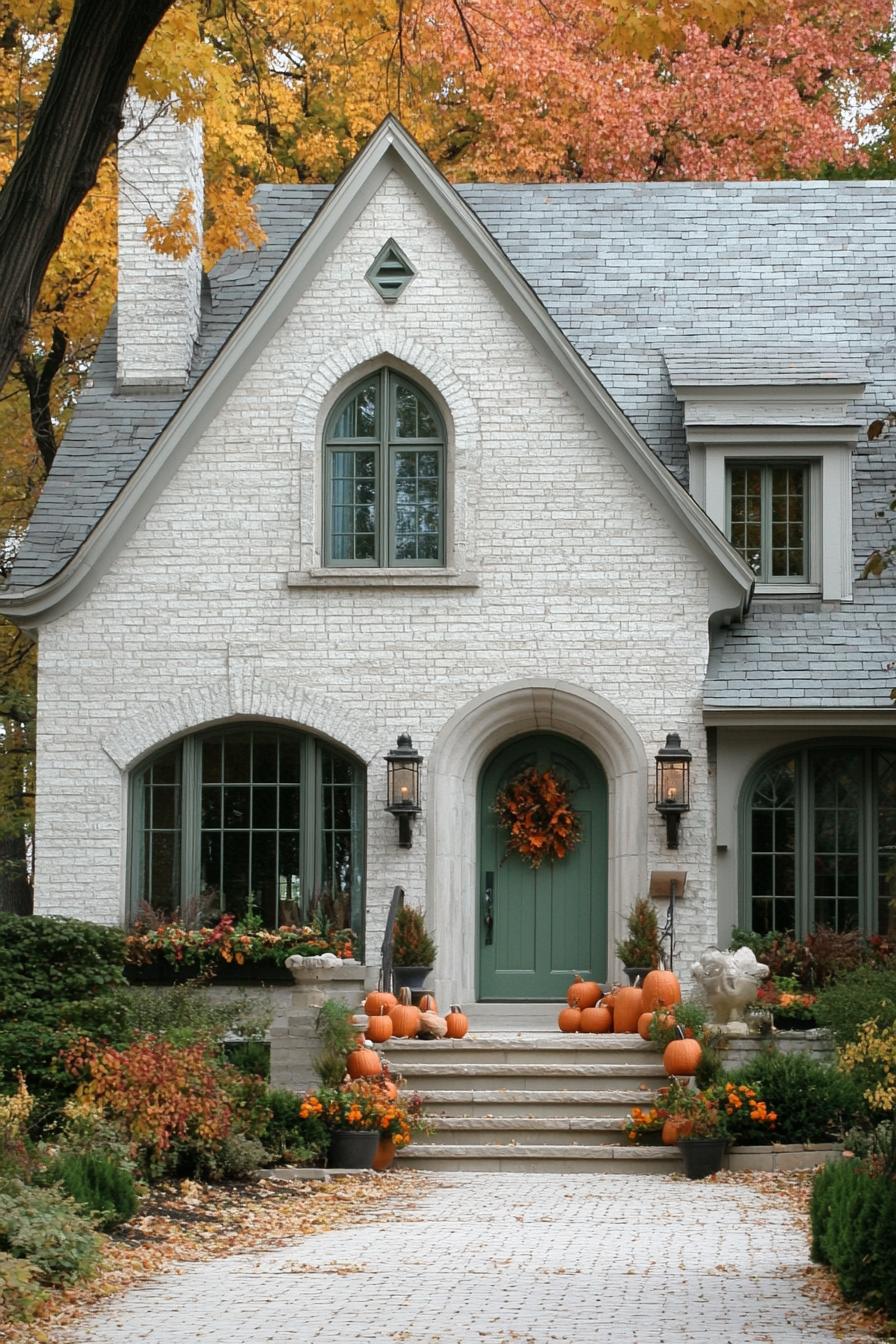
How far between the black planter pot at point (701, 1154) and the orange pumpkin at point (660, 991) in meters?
2.02

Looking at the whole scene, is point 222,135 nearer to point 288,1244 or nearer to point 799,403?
point 799,403

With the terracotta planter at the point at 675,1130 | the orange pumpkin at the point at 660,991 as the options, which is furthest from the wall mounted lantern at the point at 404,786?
the terracotta planter at the point at 675,1130

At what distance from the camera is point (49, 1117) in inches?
498

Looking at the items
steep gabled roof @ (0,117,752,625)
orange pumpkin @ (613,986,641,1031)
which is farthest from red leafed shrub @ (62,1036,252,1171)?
steep gabled roof @ (0,117,752,625)

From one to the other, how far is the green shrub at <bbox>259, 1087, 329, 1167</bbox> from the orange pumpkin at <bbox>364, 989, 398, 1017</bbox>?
7.01 ft

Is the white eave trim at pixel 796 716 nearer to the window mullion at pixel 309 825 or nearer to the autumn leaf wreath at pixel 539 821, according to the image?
the autumn leaf wreath at pixel 539 821

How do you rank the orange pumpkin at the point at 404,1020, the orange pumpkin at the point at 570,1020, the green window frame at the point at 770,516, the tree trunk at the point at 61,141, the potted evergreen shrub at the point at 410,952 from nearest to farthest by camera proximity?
the tree trunk at the point at 61,141 → the orange pumpkin at the point at 404,1020 → the orange pumpkin at the point at 570,1020 → the potted evergreen shrub at the point at 410,952 → the green window frame at the point at 770,516

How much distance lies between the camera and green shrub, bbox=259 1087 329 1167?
13.4m

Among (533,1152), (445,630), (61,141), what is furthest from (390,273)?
(61,141)

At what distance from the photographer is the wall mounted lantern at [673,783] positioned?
17.2m

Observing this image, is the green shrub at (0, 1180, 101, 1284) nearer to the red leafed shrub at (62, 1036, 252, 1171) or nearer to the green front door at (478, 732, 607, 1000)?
the red leafed shrub at (62, 1036, 252, 1171)

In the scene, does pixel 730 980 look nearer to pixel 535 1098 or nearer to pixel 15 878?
pixel 535 1098

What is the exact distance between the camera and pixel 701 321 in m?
19.9

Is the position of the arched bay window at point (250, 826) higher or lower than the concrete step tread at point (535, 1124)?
higher
